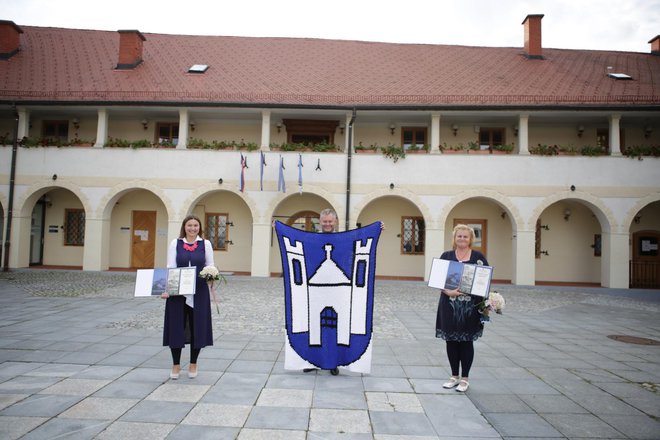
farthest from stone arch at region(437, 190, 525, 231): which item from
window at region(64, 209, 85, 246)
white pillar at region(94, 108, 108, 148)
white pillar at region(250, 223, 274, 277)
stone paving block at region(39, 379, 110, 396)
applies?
window at region(64, 209, 85, 246)

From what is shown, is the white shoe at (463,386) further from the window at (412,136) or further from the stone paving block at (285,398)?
the window at (412,136)

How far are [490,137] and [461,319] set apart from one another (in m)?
14.0

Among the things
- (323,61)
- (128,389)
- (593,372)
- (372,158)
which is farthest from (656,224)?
(128,389)

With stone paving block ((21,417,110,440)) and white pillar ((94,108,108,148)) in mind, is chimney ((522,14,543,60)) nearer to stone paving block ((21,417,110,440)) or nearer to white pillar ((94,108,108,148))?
white pillar ((94,108,108,148))

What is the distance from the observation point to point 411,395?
162 inches

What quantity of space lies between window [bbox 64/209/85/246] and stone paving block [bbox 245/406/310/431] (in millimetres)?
16967

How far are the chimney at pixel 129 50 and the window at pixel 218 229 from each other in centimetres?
786

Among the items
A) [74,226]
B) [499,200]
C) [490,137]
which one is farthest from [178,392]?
[74,226]

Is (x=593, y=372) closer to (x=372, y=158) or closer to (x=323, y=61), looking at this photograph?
(x=372, y=158)

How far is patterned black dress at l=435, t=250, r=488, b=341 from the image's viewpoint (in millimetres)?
4121

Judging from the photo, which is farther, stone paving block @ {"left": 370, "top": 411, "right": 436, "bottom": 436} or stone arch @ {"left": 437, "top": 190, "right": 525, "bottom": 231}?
stone arch @ {"left": 437, "top": 190, "right": 525, "bottom": 231}

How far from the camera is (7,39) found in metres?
17.8

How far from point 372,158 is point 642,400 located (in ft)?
39.2

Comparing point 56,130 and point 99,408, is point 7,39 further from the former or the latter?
point 99,408
